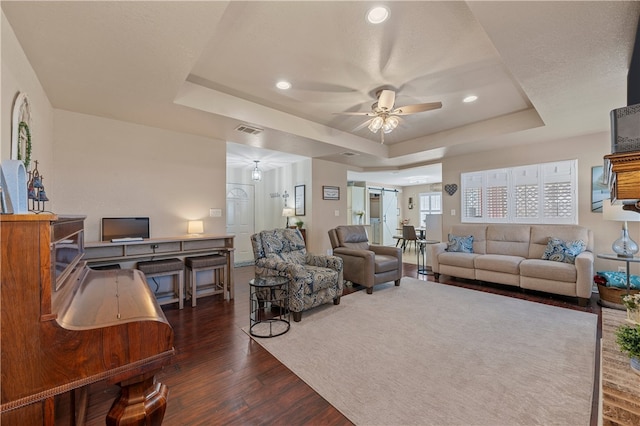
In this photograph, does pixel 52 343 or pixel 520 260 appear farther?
pixel 520 260

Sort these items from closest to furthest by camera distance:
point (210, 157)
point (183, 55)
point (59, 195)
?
point (183, 55)
point (59, 195)
point (210, 157)

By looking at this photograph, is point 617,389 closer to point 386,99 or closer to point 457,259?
point 386,99

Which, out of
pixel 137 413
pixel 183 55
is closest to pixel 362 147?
pixel 183 55

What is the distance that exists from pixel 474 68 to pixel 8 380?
11.9ft

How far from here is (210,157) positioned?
4.07m

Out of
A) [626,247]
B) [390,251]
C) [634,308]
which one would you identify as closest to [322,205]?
[390,251]

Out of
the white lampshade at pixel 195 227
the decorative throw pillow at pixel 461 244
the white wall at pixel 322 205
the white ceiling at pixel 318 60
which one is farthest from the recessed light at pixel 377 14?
the decorative throw pillow at pixel 461 244

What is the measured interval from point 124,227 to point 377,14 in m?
3.47

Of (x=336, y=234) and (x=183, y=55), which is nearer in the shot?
(x=183, y=55)

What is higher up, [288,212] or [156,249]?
[288,212]

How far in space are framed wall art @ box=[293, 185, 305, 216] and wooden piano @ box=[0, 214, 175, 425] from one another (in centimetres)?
497

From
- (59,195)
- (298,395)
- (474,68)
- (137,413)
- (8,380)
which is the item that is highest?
(474,68)

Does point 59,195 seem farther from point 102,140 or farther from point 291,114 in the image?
point 291,114

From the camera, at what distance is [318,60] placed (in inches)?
97.1
